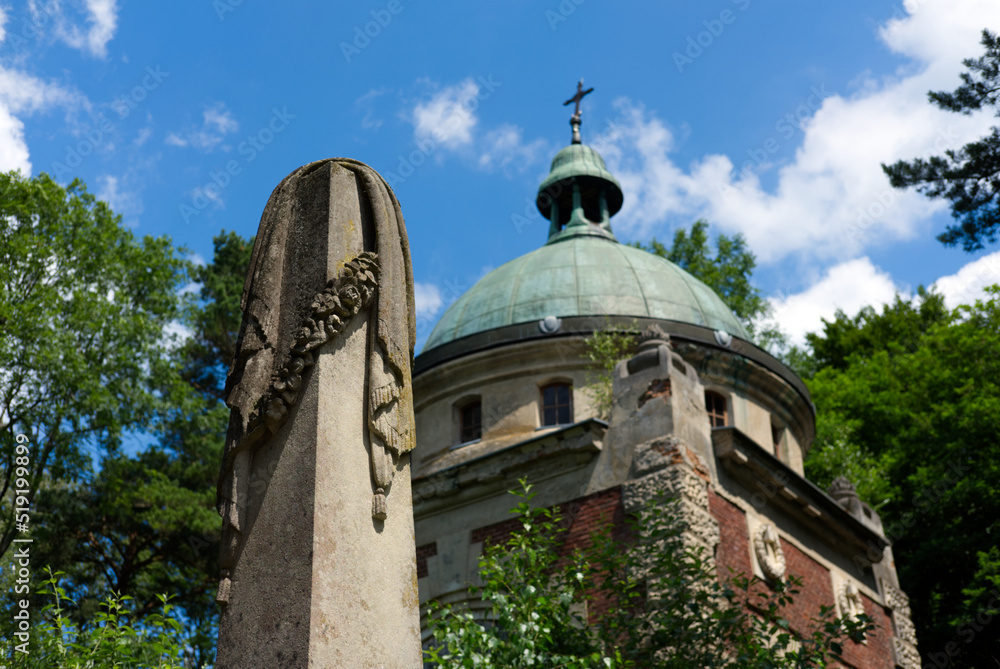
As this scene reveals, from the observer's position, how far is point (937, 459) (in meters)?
27.7

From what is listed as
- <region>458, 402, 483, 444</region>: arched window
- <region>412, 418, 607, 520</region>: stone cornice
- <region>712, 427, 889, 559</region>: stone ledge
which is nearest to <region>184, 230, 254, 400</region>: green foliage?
<region>458, 402, 483, 444</region>: arched window

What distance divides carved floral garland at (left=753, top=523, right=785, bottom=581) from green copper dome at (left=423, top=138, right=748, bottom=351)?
6734mm

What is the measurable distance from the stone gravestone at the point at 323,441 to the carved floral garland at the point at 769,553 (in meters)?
11.6

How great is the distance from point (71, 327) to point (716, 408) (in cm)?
1209

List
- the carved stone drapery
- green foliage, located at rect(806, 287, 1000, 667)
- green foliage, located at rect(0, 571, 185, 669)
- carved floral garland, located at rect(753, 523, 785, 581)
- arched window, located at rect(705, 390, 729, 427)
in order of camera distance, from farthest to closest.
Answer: green foliage, located at rect(806, 287, 1000, 667)
arched window, located at rect(705, 390, 729, 427)
carved floral garland, located at rect(753, 523, 785, 581)
green foliage, located at rect(0, 571, 185, 669)
the carved stone drapery

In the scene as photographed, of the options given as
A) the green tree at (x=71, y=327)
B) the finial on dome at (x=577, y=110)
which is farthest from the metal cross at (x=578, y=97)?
the green tree at (x=71, y=327)

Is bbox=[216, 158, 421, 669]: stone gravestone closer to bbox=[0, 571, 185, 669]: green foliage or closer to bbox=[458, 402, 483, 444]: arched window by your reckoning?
bbox=[0, 571, 185, 669]: green foliage

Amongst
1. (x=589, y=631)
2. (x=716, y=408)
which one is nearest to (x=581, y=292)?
(x=716, y=408)

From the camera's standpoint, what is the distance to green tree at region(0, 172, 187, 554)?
59.9 ft

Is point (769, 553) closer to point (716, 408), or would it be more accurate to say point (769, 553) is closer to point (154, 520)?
point (716, 408)

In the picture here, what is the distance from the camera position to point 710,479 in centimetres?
1528

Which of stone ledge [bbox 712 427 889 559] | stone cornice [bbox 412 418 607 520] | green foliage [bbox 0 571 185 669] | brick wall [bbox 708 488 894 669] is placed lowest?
green foliage [bbox 0 571 185 669]

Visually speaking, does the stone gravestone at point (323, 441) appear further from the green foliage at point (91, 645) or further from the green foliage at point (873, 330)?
the green foliage at point (873, 330)

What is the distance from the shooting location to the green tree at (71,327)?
18.3 meters
